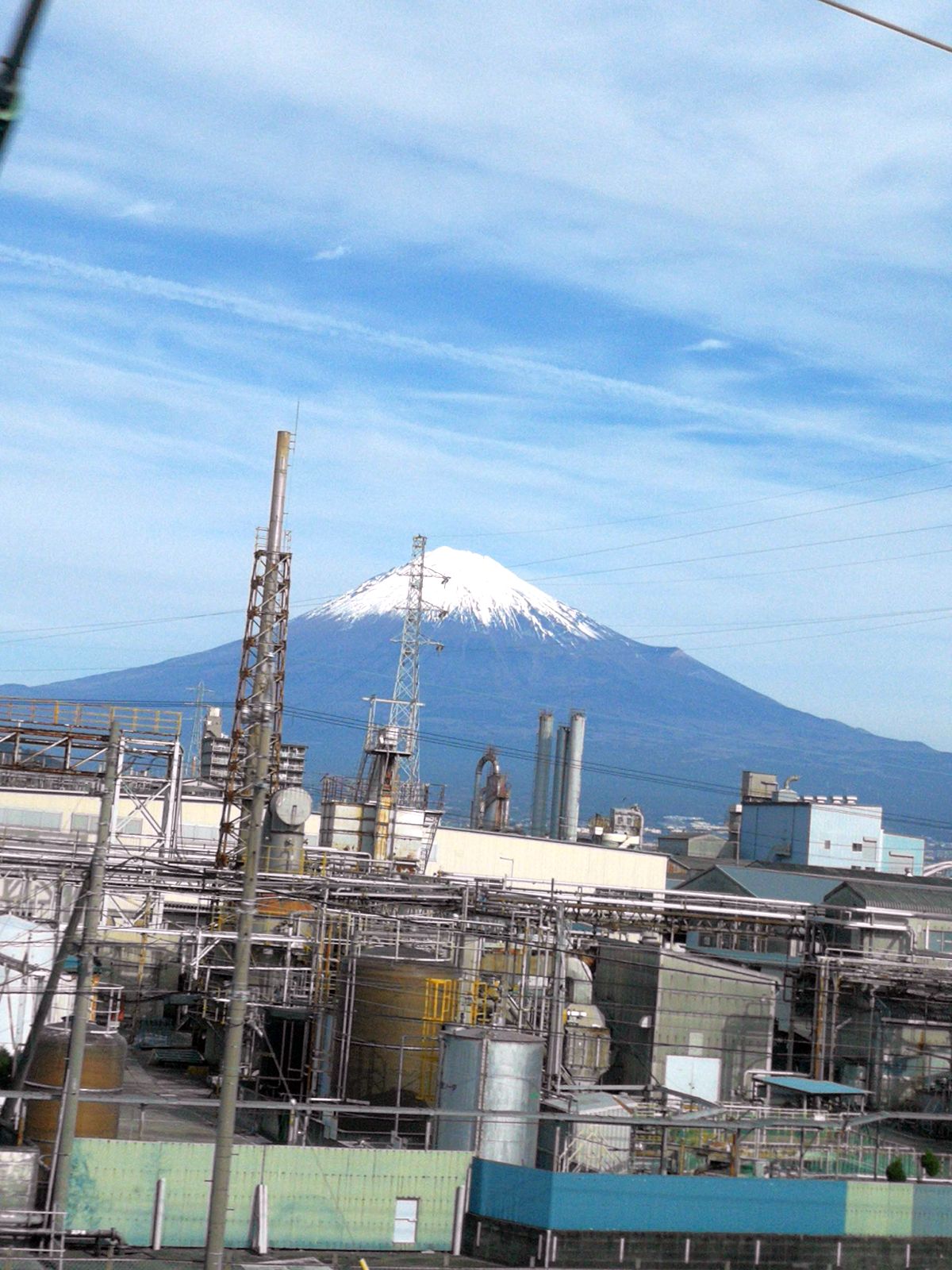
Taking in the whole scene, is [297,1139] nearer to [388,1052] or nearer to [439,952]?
[388,1052]

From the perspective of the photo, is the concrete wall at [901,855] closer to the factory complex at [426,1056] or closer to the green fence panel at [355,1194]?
the factory complex at [426,1056]

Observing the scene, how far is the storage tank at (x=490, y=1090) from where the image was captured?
72.5 feet

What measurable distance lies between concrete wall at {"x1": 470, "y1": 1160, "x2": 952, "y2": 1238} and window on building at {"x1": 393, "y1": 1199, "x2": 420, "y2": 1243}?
874 mm

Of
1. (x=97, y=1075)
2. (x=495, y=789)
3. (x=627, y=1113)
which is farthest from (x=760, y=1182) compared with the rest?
(x=495, y=789)

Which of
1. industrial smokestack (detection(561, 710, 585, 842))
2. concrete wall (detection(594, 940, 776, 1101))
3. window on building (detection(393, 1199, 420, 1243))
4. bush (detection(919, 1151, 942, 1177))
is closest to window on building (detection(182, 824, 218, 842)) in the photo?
concrete wall (detection(594, 940, 776, 1101))

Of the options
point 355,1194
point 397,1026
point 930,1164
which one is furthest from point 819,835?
point 355,1194

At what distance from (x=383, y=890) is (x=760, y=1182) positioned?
1348 centimetres

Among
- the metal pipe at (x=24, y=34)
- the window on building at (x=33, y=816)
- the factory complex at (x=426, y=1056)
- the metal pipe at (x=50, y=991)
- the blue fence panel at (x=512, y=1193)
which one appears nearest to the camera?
the metal pipe at (x=24, y=34)

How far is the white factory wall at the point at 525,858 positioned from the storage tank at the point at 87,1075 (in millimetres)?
34097

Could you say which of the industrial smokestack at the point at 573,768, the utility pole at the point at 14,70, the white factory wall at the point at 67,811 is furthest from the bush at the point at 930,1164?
the industrial smokestack at the point at 573,768

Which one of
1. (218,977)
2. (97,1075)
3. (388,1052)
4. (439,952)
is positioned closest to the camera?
(97,1075)

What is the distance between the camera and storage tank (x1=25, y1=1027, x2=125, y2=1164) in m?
21.7

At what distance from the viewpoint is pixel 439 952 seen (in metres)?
30.0

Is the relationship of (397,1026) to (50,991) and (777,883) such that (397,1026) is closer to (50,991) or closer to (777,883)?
(50,991)
